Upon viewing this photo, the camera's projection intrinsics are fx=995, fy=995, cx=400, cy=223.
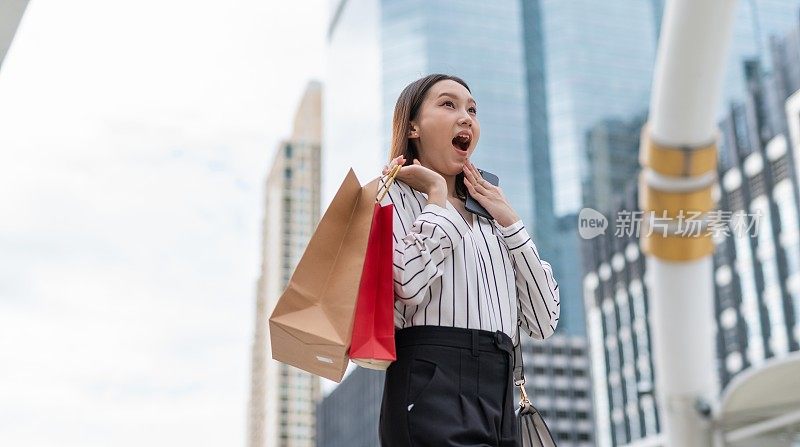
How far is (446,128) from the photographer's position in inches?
120

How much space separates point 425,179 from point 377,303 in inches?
18.3

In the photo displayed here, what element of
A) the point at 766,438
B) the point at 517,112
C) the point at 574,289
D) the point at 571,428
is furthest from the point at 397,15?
the point at 766,438

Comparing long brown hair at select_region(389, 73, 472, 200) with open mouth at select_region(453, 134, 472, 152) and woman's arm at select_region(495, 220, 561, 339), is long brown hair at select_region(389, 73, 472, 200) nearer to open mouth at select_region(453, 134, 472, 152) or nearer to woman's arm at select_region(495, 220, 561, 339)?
open mouth at select_region(453, 134, 472, 152)

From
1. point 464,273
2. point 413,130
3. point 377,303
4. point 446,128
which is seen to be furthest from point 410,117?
point 377,303

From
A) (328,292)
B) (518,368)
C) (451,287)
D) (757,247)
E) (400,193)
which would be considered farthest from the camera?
(757,247)

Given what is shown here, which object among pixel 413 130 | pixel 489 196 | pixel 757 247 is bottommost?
pixel 489 196

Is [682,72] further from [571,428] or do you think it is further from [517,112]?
[517,112]

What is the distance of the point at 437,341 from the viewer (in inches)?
105

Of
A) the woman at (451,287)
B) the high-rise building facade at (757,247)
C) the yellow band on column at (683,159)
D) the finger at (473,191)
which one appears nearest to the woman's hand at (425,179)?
the woman at (451,287)

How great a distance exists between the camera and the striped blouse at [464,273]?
8.81 feet

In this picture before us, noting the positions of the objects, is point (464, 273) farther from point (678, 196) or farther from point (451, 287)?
point (678, 196)

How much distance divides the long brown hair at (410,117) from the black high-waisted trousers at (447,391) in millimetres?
598

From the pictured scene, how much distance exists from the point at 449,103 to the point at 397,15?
105 m

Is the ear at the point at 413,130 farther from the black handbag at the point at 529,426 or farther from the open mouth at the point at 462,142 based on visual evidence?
the black handbag at the point at 529,426
